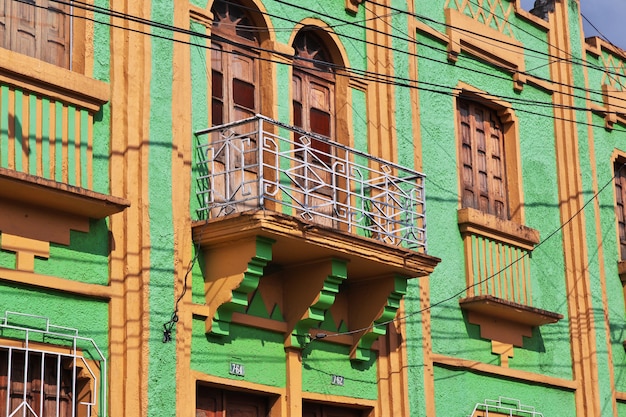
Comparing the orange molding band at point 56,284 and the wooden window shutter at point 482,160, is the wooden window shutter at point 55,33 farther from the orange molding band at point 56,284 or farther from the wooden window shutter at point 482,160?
the wooden window shutter at point 482,160

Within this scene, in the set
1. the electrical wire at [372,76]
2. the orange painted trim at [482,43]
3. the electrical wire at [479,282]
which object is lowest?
the electrical wire at [479,282]

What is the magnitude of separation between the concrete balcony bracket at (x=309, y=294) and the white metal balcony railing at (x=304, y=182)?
54 centimetres

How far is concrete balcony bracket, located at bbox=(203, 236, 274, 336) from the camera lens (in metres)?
13.3

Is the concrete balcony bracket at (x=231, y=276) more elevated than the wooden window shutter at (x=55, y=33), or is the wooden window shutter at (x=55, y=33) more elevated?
the wooden window shutter at (x=55, y=33)

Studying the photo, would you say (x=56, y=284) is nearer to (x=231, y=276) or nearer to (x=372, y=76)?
(x=231, y=276)

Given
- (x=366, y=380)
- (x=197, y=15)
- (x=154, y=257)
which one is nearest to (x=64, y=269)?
(x=154, y=257)

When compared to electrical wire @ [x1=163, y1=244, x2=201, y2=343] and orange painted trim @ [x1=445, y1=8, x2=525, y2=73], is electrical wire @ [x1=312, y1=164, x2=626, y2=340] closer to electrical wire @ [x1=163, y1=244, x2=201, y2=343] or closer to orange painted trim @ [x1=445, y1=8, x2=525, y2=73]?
electrical wire @ [x1=163, y1=244, x2=201, y2=343]

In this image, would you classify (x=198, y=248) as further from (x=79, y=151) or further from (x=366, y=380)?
(x=366, y=380)

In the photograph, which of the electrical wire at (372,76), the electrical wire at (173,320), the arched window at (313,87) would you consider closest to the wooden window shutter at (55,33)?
the electrical wire at (372,76)

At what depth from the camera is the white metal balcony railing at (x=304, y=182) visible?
13609mm

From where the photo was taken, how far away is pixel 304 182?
14.7 meters

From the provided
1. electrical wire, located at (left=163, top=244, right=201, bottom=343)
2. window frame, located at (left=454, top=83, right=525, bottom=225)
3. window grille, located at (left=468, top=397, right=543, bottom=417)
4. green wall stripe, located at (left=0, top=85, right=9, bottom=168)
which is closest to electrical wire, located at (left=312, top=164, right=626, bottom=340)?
window frame, located at (left=454, top=83, right=525, bottom=225)

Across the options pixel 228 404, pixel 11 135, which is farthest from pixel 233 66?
pixel 228 404

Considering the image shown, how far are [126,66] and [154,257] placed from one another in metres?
1.87
